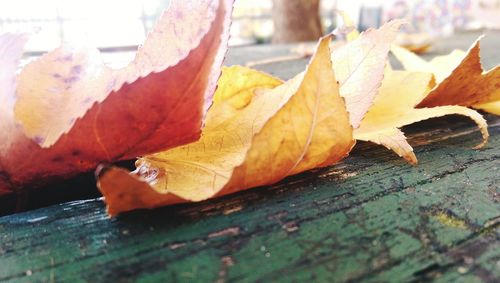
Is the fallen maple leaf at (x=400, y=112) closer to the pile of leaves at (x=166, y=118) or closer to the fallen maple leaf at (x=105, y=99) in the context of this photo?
the pile of leaves at (x=166, y=118)

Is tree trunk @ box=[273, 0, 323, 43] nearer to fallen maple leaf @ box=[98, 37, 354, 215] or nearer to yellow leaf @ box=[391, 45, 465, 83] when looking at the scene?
yellow leaf @ box=[391, 45, 465, 83]

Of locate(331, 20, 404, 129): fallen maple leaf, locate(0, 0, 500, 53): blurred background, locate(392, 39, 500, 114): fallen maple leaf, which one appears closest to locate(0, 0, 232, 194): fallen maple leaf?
locate(331, 20, 404, 129): fallen maple leaf

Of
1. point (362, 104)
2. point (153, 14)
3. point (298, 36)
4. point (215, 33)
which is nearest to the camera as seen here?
point (215, 33)

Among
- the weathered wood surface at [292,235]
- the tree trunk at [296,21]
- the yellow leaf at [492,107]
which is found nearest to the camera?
the weathered wood surface at [292,235]

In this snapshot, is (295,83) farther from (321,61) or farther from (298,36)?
(298,36)

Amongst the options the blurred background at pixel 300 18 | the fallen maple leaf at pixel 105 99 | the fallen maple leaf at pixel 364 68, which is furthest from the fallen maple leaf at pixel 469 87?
the blurred background at pixel 300 18

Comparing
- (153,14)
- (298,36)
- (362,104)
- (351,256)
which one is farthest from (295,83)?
(153,14)

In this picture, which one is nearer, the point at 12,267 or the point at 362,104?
the point at 12,267

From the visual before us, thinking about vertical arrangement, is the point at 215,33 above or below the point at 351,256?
above
